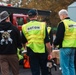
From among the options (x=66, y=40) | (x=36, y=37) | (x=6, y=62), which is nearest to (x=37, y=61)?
(x=36, y=37)

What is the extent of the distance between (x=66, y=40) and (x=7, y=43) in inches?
56.5

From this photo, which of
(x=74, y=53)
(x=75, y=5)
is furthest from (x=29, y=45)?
(x=75, y=5)

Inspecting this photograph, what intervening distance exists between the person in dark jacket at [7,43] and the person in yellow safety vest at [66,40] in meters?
1.01

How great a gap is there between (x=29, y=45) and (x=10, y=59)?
466mm

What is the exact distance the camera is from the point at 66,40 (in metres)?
7.10

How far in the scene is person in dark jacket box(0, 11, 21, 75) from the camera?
250 inches

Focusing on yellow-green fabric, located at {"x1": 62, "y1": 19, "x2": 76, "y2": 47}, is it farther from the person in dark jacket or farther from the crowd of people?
the person in dark jacket

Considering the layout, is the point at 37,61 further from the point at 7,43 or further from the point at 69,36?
the point at 69,36

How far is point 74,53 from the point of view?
7180 millimetres

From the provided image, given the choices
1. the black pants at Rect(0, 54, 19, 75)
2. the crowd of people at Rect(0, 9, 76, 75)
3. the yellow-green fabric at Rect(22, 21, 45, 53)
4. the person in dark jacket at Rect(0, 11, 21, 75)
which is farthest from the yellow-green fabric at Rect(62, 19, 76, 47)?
the black pants at Rect(0, 54, 19, 75)

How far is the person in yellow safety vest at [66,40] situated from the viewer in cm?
700

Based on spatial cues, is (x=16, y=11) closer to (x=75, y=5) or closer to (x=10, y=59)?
(x=75, y=5)

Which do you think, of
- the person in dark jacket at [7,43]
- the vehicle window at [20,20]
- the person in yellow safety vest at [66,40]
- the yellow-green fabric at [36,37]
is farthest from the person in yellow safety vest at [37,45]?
the vehicle window at [20,20]

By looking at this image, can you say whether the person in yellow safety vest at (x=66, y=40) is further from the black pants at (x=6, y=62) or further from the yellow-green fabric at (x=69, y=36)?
the black pants at (x=6, y=62)
